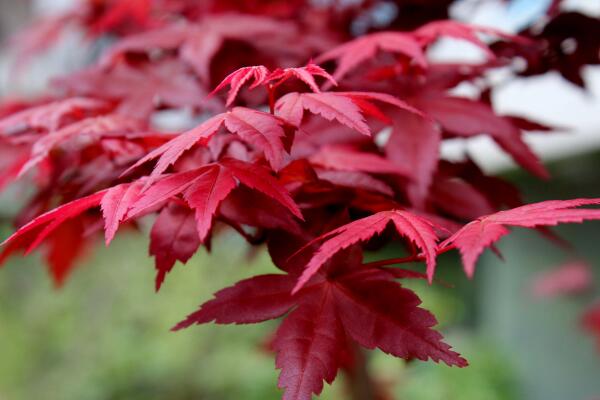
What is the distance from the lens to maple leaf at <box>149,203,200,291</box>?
0.52 meters

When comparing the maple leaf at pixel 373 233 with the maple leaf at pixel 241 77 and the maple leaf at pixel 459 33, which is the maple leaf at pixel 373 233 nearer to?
the maple leaf at pixel 241 77

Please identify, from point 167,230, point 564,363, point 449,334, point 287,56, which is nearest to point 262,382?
point 449,334

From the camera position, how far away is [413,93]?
2.31 feet

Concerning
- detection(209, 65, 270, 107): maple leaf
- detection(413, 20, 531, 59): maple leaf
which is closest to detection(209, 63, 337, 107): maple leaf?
detection(209, 65, 270, 107): maple leaf

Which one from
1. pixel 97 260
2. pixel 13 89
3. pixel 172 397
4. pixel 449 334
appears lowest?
pixel 449 334

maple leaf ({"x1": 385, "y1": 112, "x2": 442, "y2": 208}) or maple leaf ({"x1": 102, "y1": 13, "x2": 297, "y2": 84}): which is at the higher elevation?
maple leaf ({"x1": 102, "y1": 13, "x2": 297, "y2": 84})

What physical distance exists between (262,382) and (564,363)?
47.7 inches

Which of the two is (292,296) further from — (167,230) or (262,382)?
(262,382)

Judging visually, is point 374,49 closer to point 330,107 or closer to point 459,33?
point 459,33

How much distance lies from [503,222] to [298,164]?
0.59 ft

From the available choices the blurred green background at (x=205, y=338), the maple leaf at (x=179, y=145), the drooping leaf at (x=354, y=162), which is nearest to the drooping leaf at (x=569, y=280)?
the blurred green background at (x=205, y=338)

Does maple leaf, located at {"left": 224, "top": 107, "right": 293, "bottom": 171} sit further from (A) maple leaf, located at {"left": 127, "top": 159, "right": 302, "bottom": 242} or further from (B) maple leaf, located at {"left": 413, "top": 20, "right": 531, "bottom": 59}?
(B) maple leaf, located at {"left": 413, "top": 20, "right": 531, "bottom": 59}

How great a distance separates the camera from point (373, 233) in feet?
1.45

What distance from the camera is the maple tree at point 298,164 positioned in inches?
18.2
